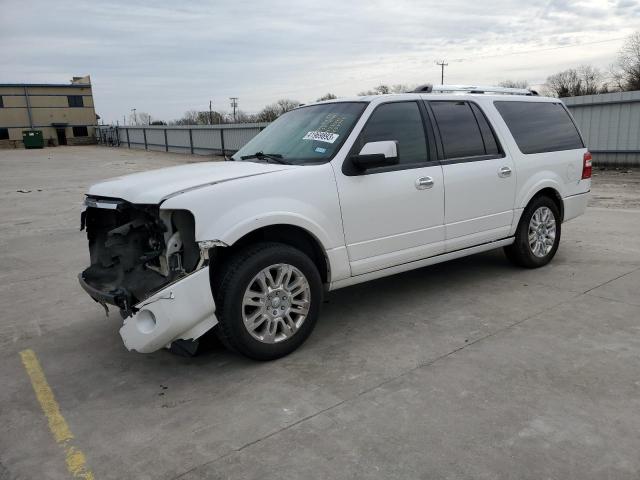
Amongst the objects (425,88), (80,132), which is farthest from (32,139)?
(425,88)

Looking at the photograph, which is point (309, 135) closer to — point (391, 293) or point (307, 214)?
point (307, 214)

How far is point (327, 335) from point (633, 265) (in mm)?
3729

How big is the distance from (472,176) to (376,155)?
1.34 metres

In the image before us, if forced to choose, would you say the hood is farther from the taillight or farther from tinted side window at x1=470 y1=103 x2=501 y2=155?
the taillight

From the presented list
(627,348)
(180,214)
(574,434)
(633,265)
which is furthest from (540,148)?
(180,214)

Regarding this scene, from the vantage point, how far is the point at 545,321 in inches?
171

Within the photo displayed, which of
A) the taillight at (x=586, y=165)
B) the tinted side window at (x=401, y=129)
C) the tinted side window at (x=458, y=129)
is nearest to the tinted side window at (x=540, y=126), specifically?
the taillight at (x=586, y=165)

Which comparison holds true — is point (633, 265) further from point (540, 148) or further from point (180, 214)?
point (180, 214)

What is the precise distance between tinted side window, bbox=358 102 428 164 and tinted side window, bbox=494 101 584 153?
1288mm

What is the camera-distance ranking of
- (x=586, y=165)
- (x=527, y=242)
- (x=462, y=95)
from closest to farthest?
(x=462, y=95) < (x=527, y=242) < (x=586, y=165)

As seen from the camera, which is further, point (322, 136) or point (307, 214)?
point (322, 136)

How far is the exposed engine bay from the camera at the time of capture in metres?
3.49

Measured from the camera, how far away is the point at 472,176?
4.91m

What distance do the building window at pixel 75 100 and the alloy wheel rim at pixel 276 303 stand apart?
65.0 meters
